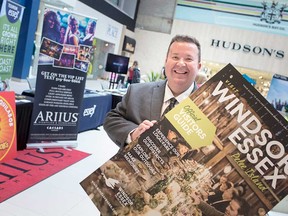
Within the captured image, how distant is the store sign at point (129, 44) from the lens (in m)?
13.7

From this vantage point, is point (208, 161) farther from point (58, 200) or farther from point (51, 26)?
point (51, 26)

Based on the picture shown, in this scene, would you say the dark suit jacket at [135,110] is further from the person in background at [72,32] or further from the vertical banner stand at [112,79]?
the vertical banner stand at [112,79]

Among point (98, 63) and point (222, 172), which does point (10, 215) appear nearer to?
point (222, 172)

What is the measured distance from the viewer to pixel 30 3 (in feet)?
25.3

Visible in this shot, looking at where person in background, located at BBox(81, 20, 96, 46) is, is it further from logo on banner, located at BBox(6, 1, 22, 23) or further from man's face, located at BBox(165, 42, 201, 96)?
man's face, located at BBox(165, 42, 201, 96)

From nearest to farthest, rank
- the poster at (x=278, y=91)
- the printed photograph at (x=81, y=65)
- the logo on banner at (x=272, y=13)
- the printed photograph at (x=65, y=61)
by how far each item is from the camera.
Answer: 1. the printed photograph at (x=65, y=61)
2. the printed photograph at (x=81, y=65)
3. the poster at (x=278, y=91)
4. the logo on banner at (x=272, y=13)

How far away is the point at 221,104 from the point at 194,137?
0.14 metres

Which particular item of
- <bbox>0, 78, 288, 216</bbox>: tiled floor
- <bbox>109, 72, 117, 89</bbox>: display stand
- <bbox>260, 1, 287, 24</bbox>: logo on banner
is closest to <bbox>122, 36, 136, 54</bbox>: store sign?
<bbox>109, 72, 117, 89</bbox>: display stand

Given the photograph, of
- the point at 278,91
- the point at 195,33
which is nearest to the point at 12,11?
the point at 278,91

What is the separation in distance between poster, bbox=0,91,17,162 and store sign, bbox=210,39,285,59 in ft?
38.2

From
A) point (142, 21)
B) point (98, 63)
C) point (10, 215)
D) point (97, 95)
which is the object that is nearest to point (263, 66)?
point (142, 21)

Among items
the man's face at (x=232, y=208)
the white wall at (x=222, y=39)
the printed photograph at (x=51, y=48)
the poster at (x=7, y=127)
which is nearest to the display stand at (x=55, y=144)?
the poster at (x=7, y=127)

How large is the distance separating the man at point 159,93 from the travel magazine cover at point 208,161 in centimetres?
20

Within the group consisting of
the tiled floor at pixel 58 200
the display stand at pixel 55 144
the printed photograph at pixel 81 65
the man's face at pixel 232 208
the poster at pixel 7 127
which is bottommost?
the tiled floor at pixel 58 200
